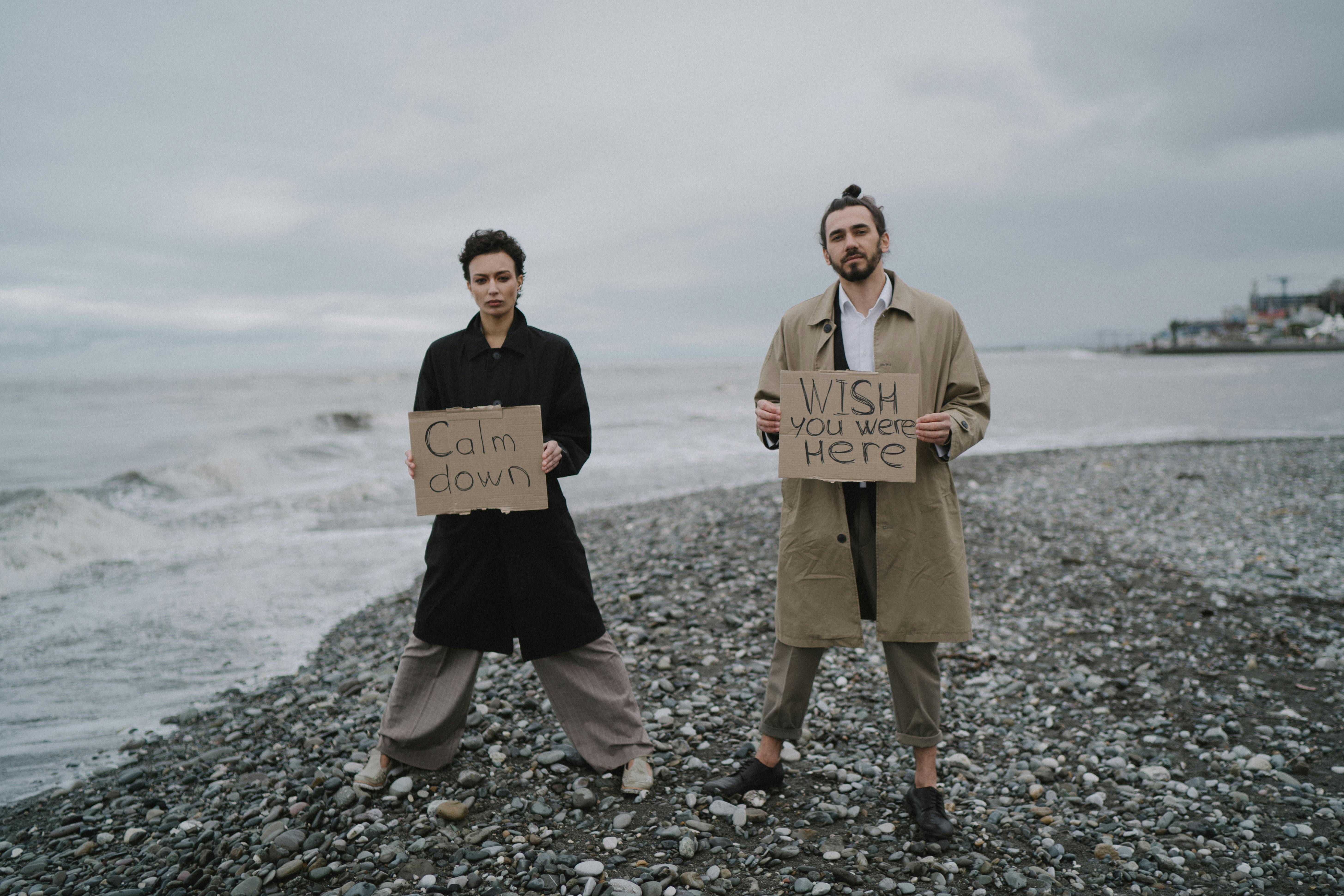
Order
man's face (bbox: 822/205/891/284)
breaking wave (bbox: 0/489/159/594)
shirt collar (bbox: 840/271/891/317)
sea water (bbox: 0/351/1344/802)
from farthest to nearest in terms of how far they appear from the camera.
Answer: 1. breaking wave (bbox: 0/489/159/594)
2. sea water (bbox: 0/351/1344/802)
3. shirt collar (bbox: 840/271/891/317)
4. man's face (bbox: 822/205/891/284)

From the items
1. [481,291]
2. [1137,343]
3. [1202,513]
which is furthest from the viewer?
[1137,343]

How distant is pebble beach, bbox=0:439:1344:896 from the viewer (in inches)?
134

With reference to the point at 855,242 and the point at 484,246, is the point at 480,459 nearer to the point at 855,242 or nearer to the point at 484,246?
the point at 484,246

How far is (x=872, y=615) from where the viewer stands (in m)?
3.52

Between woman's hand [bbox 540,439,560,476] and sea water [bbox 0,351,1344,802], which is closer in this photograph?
woman's hand [bbox 540,439,560,476]

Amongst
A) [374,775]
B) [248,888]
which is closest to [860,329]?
[374,775]

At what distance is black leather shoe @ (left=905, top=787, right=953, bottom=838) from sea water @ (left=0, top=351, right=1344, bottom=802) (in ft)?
17.4

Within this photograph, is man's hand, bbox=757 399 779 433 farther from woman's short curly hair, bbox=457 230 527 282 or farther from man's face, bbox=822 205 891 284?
woman's short curly hair, bbox=457 230 527 282

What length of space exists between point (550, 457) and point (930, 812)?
2.44m

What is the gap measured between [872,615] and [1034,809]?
4.75 ft

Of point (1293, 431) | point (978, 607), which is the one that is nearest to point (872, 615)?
point (978, 607)

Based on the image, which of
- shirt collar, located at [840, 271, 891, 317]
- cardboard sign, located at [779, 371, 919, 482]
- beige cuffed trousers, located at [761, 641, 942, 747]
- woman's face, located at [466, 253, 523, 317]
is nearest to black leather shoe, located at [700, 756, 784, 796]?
beige cuffed trousers, located at [761, 641, 942, 747]

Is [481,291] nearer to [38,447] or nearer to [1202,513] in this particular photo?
[1202,513]

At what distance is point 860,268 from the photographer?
334cm
